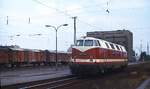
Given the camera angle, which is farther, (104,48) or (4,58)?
(4,58)

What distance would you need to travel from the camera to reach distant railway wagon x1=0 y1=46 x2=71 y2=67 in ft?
204

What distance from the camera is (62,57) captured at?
86.2 m

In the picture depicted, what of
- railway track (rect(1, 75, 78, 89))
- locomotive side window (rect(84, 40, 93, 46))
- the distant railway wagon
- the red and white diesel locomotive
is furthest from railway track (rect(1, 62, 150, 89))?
the distant railway wagon

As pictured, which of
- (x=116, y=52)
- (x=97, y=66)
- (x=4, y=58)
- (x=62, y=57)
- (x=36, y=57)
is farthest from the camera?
(x=62, y=57)

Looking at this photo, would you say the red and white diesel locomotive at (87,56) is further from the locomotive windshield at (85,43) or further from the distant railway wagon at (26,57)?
the distant railway wagon at (26,57)

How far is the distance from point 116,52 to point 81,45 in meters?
9.82

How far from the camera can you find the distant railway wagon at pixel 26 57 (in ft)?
204

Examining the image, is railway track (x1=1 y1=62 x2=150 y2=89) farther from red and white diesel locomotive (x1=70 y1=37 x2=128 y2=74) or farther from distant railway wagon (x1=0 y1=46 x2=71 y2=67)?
distant railway wagon (x1=0 y1=46 x2=71 y2=67)

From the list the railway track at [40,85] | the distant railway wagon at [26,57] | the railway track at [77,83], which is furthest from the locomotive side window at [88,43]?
the distant railway wagon at [26,57]

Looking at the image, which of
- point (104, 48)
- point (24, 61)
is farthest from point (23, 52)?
point (104, 48)

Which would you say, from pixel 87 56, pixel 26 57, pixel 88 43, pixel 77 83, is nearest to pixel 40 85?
pixel 77 83

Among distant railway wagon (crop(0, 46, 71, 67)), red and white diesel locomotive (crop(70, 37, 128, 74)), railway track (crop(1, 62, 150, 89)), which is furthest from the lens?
distant railway wagon (crop(0, 46, 71, 67))

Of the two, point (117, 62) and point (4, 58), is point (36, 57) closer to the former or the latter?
point (4, 58)

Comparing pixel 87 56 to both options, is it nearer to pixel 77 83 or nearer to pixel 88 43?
pixel 88 43
